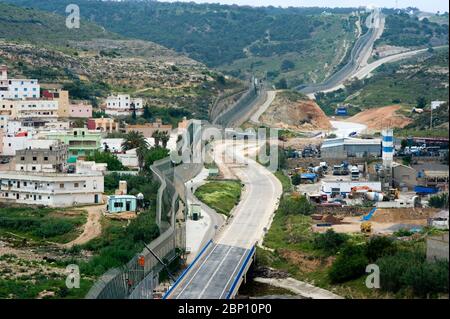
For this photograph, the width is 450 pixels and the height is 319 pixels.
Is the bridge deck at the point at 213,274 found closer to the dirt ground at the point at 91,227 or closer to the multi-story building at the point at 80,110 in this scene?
the dirt ground at the point at 91,227

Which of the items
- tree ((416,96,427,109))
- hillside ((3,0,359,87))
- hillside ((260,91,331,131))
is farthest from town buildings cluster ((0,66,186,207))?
hillside ((3,0,359,87))

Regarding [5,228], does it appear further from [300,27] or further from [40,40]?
[300,27]

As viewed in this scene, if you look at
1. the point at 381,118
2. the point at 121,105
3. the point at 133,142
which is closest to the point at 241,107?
the point at 381,118

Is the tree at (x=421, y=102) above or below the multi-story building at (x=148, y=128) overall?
above

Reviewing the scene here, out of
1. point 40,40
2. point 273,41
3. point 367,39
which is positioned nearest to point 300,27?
point 273,41

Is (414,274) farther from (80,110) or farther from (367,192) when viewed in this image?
(80,110)

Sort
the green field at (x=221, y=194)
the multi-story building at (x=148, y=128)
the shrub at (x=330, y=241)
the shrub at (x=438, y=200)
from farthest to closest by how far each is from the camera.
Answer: the multi-story building at (x=148, y=128) → the green field at (x=221, y=194) → the shrub at (x=438, y=200) → the shrub at (x=330, y=241)

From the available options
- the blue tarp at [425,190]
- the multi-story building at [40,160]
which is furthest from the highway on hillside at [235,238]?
the multi-story building at [40,160]

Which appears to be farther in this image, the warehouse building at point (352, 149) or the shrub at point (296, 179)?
the warehouse building at point (352, 149)
